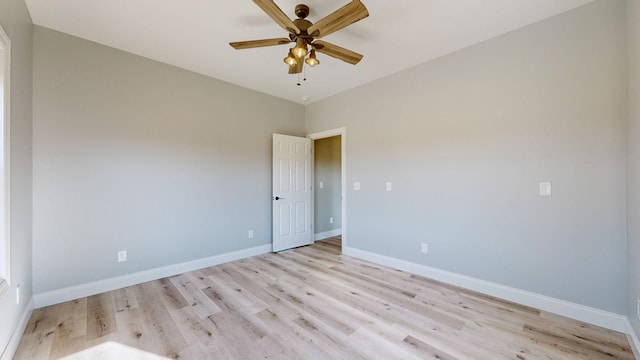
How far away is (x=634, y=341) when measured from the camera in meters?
1.82

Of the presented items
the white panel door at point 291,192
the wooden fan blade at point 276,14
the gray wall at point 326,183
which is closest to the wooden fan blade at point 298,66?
the wooden fan blade at point 276,14

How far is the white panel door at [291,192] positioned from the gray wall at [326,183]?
0.46m

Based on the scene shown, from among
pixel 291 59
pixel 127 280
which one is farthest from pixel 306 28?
pixel 127 280

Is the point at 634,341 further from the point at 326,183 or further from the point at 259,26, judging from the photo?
the point at 326,183

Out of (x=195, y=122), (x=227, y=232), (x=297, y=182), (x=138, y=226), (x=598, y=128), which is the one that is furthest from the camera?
(x=297, y=182)

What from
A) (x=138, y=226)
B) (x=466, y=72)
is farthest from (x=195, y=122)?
(x=466, y=72)

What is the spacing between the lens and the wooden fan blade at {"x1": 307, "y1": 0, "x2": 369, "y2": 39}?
5.56 feet

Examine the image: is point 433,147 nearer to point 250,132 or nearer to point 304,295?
point 304,295

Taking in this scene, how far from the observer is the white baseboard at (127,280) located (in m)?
2.47

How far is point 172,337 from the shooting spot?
1.98m

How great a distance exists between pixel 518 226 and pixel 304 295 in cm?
228

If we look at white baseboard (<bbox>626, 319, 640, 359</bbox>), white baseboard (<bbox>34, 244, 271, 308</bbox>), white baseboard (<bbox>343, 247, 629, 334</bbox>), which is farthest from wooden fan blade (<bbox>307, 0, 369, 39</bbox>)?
white baseboard (<bbox>34, 244, 271, 308</bbox>)

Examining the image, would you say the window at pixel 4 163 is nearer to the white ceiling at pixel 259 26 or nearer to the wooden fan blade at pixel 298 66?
the white ceiling at pixel 259 26

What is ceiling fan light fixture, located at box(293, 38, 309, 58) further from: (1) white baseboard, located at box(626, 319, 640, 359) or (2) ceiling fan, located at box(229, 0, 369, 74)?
(1) white baseboard, located at box(626, 319, 640, 359)
